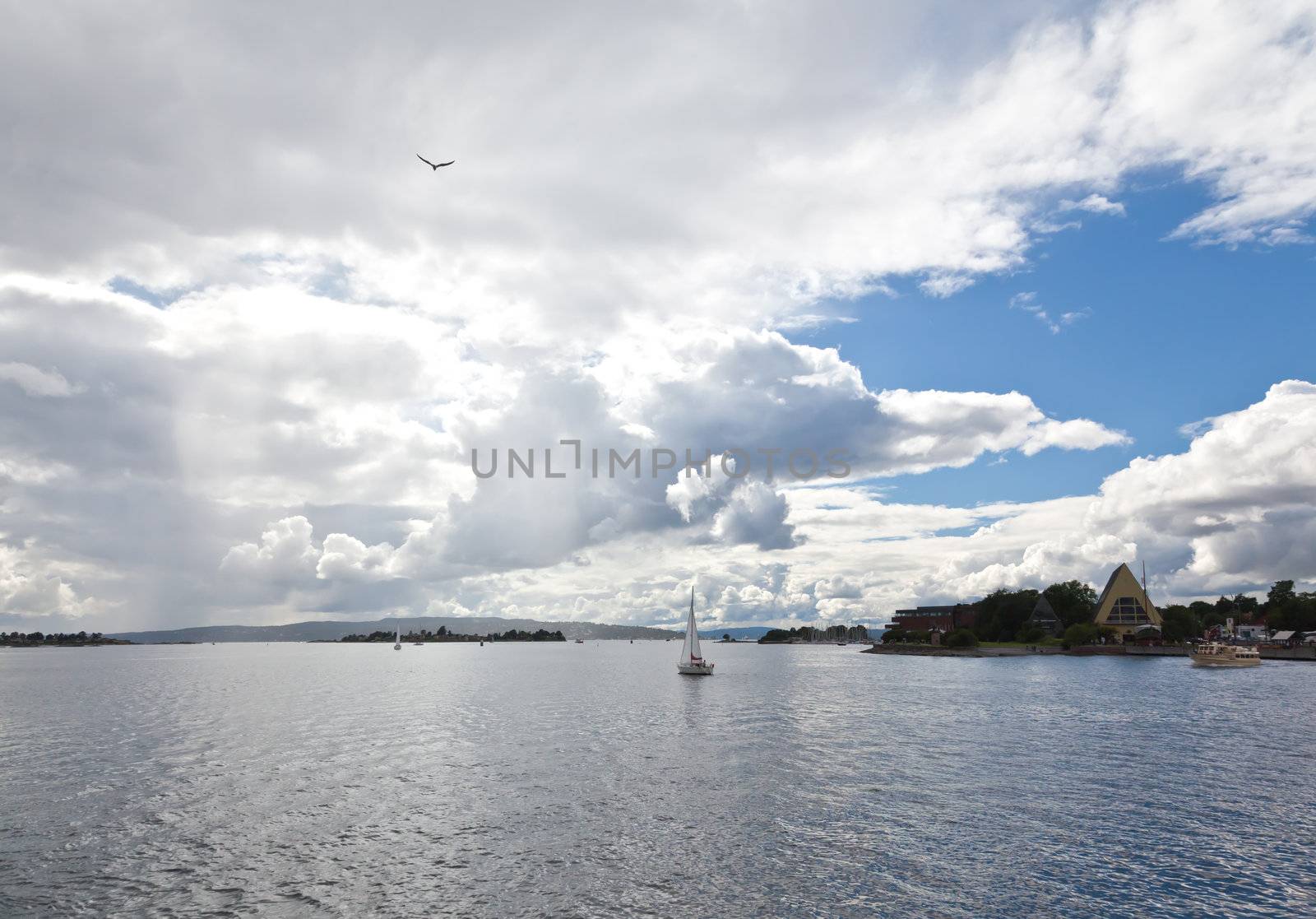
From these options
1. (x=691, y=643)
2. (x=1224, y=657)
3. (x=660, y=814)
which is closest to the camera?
(x=660, y=814)

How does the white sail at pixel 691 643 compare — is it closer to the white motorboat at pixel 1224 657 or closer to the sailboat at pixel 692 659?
the sailboat at pixel 692 659

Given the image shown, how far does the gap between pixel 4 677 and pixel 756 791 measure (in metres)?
209

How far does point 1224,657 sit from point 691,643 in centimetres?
13256

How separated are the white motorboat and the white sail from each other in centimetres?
12576

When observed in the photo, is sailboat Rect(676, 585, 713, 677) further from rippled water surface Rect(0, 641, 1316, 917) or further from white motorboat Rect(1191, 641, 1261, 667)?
white motorboat Rect(1191, 641, 1261, 667)

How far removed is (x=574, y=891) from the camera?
31.8 meters

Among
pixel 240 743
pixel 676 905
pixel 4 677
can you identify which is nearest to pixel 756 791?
pixel 676 905

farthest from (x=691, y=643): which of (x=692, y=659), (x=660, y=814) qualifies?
(x=660, y=814)

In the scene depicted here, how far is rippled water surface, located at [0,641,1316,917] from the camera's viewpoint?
104 feet

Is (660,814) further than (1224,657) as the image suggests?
No

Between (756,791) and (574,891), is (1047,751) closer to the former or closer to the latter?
(756,791)

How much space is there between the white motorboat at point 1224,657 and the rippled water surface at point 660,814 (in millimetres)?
113329

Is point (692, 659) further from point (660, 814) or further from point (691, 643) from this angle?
point (660, 814)

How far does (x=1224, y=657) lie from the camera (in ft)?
624
